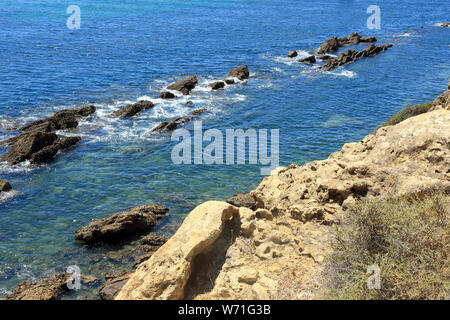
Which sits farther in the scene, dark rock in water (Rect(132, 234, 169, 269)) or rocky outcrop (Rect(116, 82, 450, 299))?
dark rock in water (Rect(132, 234, 169, 269))

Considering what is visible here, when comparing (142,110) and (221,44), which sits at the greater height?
(221,44)

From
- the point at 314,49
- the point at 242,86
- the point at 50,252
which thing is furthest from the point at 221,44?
the point at 50,252

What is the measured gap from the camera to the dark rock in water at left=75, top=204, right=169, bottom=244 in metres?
19.0

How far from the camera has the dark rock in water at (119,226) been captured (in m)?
19.0

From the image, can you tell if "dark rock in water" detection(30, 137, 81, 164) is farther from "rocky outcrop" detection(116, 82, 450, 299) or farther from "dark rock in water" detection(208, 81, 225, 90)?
"rocky outcrop" detection(116, 82, 450, 299)

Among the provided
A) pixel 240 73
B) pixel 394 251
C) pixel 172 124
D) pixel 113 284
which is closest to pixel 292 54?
pixel 240 73

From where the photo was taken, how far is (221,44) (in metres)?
61.1

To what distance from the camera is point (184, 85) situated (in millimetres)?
41594

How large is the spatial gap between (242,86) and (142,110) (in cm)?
1213

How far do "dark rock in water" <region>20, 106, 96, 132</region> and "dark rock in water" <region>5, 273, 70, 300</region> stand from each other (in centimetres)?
1611

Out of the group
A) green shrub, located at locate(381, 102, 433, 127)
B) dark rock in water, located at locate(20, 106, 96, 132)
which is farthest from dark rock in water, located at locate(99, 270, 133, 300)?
green shrub, located at locate(381, 102, 433, 127)

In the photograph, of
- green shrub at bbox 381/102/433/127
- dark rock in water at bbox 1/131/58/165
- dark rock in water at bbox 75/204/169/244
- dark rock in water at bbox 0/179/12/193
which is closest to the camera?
dark rock in water at bbox 75/204/169/244

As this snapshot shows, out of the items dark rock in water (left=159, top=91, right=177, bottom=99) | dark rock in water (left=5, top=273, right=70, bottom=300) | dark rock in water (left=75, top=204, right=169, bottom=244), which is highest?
dark rock in water (left=159, top=91, right=177, bottom=99)
